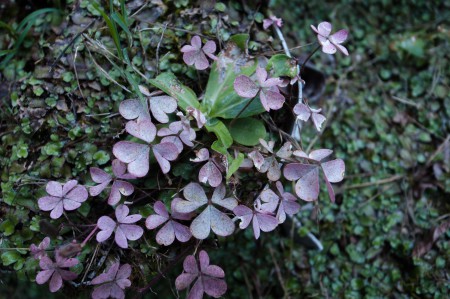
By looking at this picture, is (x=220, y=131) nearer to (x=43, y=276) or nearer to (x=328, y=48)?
(x=328, y=48)


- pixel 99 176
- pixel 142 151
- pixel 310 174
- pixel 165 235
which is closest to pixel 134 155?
pixel 142 151

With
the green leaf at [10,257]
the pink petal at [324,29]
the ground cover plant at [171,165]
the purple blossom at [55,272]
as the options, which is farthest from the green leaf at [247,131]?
the green leaf at [10,257]

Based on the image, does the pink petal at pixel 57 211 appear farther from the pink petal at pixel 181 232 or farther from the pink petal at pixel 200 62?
the pink petal at pixel 200 62

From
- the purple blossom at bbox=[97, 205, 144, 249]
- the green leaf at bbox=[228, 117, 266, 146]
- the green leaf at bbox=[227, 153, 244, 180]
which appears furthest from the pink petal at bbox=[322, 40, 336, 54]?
the purple blossom at bbox=[97, 205, 144, 249]

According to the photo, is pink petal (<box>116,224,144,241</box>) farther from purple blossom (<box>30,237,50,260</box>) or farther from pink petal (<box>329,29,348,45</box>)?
pink petal (<box>329,29,348,45</box>)

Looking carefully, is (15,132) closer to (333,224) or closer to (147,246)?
(147,246)

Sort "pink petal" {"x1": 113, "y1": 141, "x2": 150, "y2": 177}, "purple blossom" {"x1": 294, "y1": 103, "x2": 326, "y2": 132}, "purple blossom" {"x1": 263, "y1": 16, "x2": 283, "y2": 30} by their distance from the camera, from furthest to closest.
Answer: "purple blossom" {"x1": 263, "y1": 16, "x2": 283, "y2": 30}, "purple blossom" {"x1": 294, "y1": 103, "x2": 326, "y2": 132}, "pink petal" {"x1": 113, "y1": 141, "x2": 150, "y2": 177}
